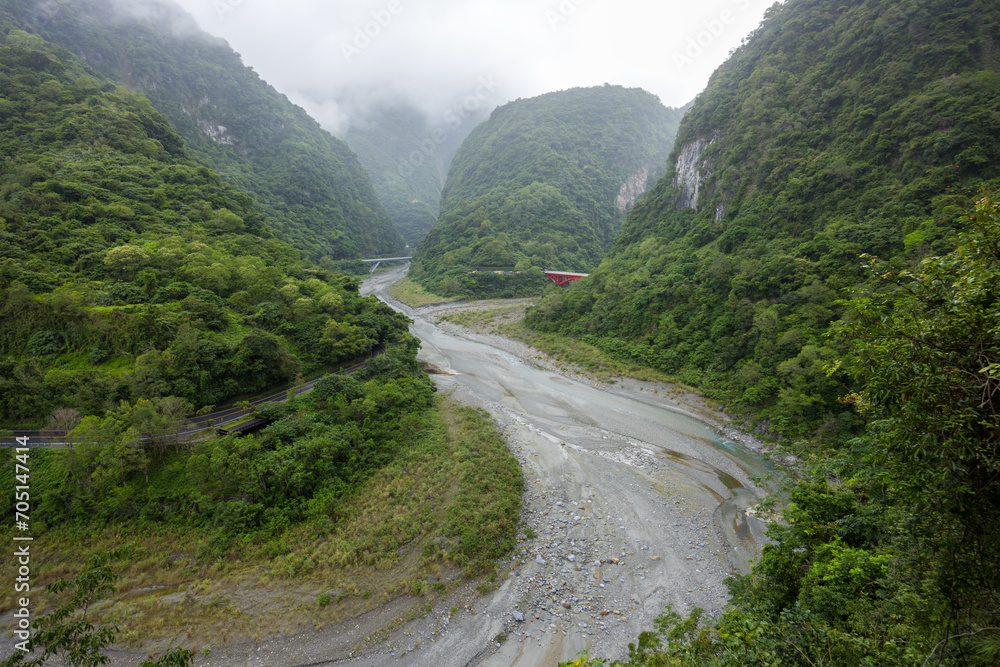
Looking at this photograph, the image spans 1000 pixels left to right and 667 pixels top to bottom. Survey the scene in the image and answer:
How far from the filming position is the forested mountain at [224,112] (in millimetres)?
70625

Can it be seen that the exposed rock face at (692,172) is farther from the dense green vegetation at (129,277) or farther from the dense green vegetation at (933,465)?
the dense green vegetation at (933,465)

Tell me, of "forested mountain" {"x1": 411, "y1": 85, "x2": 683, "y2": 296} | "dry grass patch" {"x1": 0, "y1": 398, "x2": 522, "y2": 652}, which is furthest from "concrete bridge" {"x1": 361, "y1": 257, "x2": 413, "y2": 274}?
"dry grass patch" {"x1": 0, "y1": 398, "x2": 522, "y2": 652}

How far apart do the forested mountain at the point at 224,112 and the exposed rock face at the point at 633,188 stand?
6897 centimetres

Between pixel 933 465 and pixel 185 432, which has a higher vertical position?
pixel 933 465

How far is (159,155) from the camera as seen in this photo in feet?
145

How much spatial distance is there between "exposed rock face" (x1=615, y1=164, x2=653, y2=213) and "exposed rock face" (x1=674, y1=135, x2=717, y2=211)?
48648 millimetres

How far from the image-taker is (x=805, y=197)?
33.8m

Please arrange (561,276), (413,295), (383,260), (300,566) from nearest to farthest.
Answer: (300,566), (561,276), (413,295), (383,260)

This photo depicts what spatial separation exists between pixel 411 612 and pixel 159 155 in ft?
188

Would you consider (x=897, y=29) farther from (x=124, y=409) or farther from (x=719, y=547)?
(x=124, y=409)

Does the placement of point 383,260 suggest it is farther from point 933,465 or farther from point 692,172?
point 933,465

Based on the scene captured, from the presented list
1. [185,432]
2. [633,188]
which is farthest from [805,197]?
[633,188]

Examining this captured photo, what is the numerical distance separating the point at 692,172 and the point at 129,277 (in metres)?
63.0

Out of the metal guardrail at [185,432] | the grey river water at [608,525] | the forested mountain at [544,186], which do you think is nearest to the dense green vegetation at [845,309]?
the grey river water at [608,525]
